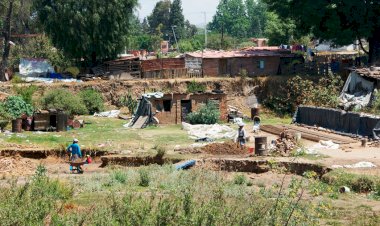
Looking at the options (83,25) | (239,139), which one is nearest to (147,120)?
(239,139)

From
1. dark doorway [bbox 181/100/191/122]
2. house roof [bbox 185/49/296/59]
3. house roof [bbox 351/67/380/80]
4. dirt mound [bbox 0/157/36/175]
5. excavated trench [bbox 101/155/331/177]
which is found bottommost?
dirt mound [bbox 0/157/36/175]

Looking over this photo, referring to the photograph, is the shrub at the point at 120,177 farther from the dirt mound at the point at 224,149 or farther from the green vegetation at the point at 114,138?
the dirt mound at the point at 224,149

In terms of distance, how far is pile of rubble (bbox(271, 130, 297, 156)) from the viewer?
A: 2603 centimetres

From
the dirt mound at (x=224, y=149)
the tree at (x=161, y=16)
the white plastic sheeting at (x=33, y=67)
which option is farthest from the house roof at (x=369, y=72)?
the tree at (x=161, y=16)

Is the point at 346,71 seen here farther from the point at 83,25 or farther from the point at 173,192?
the point at 173,192

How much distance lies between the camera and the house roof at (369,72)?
1548 inches

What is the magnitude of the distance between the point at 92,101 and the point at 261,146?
762 inches

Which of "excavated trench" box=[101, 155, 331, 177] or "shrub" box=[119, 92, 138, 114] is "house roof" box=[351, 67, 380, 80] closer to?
"shrub" box=[119, 92, 138, 114]

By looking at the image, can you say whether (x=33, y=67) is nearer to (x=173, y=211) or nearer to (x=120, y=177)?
(x=120, y=177)

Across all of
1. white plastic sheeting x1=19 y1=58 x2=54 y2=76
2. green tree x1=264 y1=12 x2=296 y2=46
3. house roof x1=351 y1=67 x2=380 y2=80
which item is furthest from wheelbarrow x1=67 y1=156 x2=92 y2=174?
green tree x1=264 y1=12 x2=296 y2=46

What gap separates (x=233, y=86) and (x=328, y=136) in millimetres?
16458

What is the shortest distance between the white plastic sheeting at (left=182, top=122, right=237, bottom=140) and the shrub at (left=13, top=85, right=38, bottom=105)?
10.8 meters

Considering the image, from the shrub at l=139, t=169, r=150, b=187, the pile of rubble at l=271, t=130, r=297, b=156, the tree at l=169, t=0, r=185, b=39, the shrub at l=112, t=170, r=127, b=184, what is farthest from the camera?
the tree at l=169, t=0, r=185, b=39

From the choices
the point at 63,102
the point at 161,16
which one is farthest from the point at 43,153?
the point at 161,16
